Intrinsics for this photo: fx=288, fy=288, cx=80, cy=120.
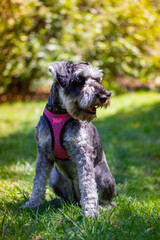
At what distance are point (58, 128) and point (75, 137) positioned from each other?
0.22 meters

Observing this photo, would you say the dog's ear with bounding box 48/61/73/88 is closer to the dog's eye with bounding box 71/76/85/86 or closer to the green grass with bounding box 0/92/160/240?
the dog's eye with bounding box 71/76/85/86

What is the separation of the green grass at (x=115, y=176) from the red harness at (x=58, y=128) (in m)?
Answer: 0.59

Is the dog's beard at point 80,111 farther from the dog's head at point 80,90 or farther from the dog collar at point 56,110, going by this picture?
the dog collar at point 56,110

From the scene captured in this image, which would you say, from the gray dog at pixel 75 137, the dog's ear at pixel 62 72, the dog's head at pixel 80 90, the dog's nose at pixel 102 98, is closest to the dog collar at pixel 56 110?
the gray dog at pixel 75 137

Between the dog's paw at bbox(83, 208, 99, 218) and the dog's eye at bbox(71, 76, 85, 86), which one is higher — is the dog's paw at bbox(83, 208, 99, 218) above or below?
below

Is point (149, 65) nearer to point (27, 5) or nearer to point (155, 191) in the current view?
point (27, 5)

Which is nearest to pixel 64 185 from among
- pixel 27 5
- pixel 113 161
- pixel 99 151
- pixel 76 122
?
pixel 99 151

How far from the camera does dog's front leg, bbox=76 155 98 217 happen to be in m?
3.06

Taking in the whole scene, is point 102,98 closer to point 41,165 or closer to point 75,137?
point 75,137

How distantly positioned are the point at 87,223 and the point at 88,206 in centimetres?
34

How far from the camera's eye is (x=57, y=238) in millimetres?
2488

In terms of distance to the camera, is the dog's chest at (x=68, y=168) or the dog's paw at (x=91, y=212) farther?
the dog's chest at (x=68, y=168)

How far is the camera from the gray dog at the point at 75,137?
310 cm

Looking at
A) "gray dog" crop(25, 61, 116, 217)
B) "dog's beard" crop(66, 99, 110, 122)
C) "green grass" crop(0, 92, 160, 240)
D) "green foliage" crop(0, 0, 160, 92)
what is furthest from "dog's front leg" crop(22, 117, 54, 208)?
"green foliage" crop(0, 0, 160, 92)
